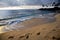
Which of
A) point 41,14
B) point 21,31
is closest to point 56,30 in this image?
point 21,31

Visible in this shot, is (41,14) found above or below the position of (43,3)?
below

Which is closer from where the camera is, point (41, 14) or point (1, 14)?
point (1, 14)

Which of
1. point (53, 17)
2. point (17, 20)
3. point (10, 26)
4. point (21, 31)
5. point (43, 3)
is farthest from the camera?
point (53, 17)

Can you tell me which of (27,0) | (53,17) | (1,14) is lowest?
(53,17)

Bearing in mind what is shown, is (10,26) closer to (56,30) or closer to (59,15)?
(56,30)

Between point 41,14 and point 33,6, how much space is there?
0.67 feet

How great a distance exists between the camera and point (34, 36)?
1.42m

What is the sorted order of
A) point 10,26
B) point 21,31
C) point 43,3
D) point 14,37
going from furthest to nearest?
point 43,3, point 10,26, point 21,31, point 14,37

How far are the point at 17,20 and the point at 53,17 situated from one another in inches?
25.9

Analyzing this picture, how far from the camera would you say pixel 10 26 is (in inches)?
66.8

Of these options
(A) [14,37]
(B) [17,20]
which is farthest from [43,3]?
(A) [14,37]

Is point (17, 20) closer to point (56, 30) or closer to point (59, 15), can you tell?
point (56, 30)

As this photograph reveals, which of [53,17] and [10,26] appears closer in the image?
[10,26]

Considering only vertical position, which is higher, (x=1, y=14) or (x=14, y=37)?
(x=1, y=14)
